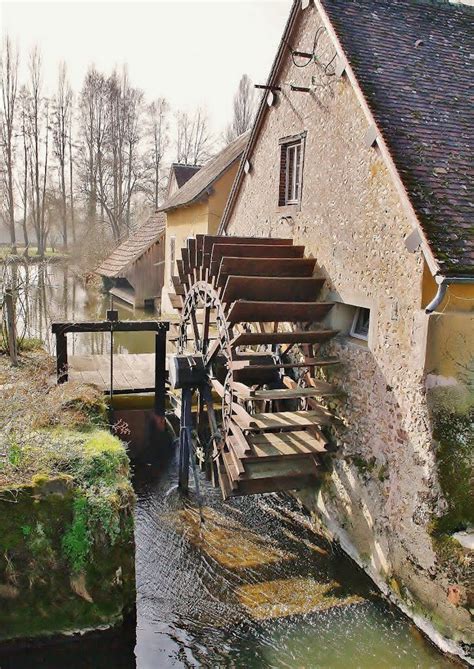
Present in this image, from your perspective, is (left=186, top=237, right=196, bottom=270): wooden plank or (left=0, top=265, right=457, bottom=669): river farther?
(left=186, top=237, right=196, bottom=270): wooden plank

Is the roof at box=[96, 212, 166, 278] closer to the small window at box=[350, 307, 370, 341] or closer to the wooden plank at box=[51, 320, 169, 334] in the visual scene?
the wooden plank at box=[51, 320, 169, 334]

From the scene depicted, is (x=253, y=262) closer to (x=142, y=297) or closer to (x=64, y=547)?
(x=64, y=547)

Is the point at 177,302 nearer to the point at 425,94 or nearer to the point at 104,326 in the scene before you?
the point at 104,326

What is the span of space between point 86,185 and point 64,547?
3271 centimetres

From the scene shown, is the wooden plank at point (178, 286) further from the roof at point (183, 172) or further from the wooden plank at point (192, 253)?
the roof at point (183, 172)

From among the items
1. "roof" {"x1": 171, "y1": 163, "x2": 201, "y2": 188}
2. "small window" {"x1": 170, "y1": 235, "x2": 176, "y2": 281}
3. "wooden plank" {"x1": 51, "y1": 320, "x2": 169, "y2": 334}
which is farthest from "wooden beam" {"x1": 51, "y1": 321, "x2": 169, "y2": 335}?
"roof" {"x1": 171, "y1": 163, "x2": 201, "y2": 188}

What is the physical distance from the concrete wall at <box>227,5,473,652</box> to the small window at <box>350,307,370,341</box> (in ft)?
0.50

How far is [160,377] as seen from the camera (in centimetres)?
1012

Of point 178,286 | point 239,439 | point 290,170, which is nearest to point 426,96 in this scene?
point 290,170

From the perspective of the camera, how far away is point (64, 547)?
5.06 metres

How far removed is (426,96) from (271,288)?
291 cm

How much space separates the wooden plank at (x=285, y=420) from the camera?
6.67 meters

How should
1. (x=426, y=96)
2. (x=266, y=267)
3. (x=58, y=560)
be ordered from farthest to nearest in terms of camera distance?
(x=266, y=267) < (x=426, y=96) < (x=58, y=560)

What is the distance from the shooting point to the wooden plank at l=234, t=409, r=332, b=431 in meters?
6.67
